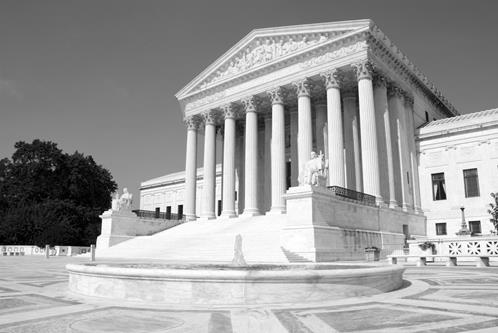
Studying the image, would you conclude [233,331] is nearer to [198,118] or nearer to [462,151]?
[462,151]

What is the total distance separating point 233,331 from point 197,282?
2559mm

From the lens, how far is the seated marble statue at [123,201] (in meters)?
42.2

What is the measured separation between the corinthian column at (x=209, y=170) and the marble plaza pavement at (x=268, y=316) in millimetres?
36404

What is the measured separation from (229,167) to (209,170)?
341cm

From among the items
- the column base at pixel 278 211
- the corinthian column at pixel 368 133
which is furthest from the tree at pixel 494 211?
the column base at pixel 278 211

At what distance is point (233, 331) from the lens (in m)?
6.22

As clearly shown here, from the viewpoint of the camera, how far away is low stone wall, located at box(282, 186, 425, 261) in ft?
84.0

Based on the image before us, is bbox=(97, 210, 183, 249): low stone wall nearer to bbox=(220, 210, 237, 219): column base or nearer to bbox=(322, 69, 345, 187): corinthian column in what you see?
bbox=(220, 210, 237, 219): column base

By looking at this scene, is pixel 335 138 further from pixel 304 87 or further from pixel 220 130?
pixel 220 130

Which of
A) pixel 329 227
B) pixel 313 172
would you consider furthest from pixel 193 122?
pixel 329 227

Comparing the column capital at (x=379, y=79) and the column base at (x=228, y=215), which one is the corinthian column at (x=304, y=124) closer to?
the column capital at (x=379, y=79)

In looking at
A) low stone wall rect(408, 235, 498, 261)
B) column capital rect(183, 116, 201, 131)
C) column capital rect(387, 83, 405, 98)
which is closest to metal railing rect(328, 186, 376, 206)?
low stone wall rect(408, 235, 498, 261)

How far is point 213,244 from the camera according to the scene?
1197 inches

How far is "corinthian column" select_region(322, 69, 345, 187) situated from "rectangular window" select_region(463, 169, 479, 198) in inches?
517
